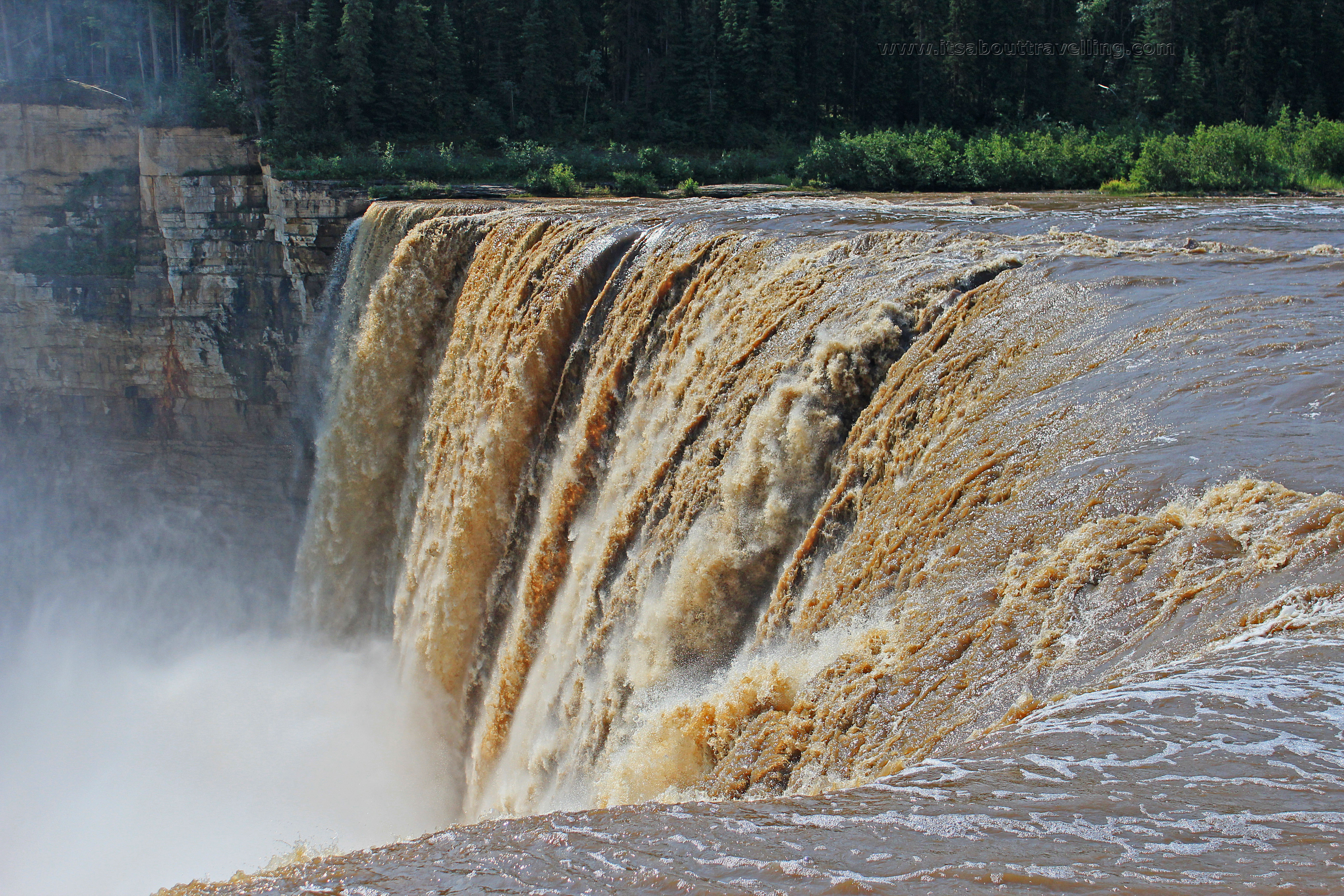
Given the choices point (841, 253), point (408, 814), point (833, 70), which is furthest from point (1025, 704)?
point (833, 70)

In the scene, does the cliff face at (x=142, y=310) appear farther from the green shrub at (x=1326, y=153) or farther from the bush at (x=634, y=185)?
the green shrub at (x=1326, y=153)

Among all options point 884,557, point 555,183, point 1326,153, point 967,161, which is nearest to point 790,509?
point 884,557

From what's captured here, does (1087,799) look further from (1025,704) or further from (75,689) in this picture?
(75,689)

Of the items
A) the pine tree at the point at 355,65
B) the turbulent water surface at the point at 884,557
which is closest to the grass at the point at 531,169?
the pine tree at the point at 355,65

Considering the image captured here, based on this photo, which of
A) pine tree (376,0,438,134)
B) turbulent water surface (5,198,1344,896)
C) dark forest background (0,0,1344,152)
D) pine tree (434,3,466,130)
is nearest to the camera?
turbulent water surface (5,198,1344,896)

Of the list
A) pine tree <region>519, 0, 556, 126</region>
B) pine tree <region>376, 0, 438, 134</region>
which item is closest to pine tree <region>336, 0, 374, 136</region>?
pine tree <region>376, 0, 438, 134</region>

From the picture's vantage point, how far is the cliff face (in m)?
21.3

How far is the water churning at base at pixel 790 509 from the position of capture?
3.75 m

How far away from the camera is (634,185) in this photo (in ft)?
79.1

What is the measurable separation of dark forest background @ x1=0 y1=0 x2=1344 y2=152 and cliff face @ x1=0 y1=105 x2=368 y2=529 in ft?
12.1

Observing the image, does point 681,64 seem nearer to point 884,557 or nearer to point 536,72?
Result: point 536,72

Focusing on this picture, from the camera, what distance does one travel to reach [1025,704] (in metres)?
3.36

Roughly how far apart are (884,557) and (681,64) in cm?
3055

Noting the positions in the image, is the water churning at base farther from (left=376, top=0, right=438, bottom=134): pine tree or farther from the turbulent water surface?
(left=376, top=0, right=438, bottom=134): pine tree
